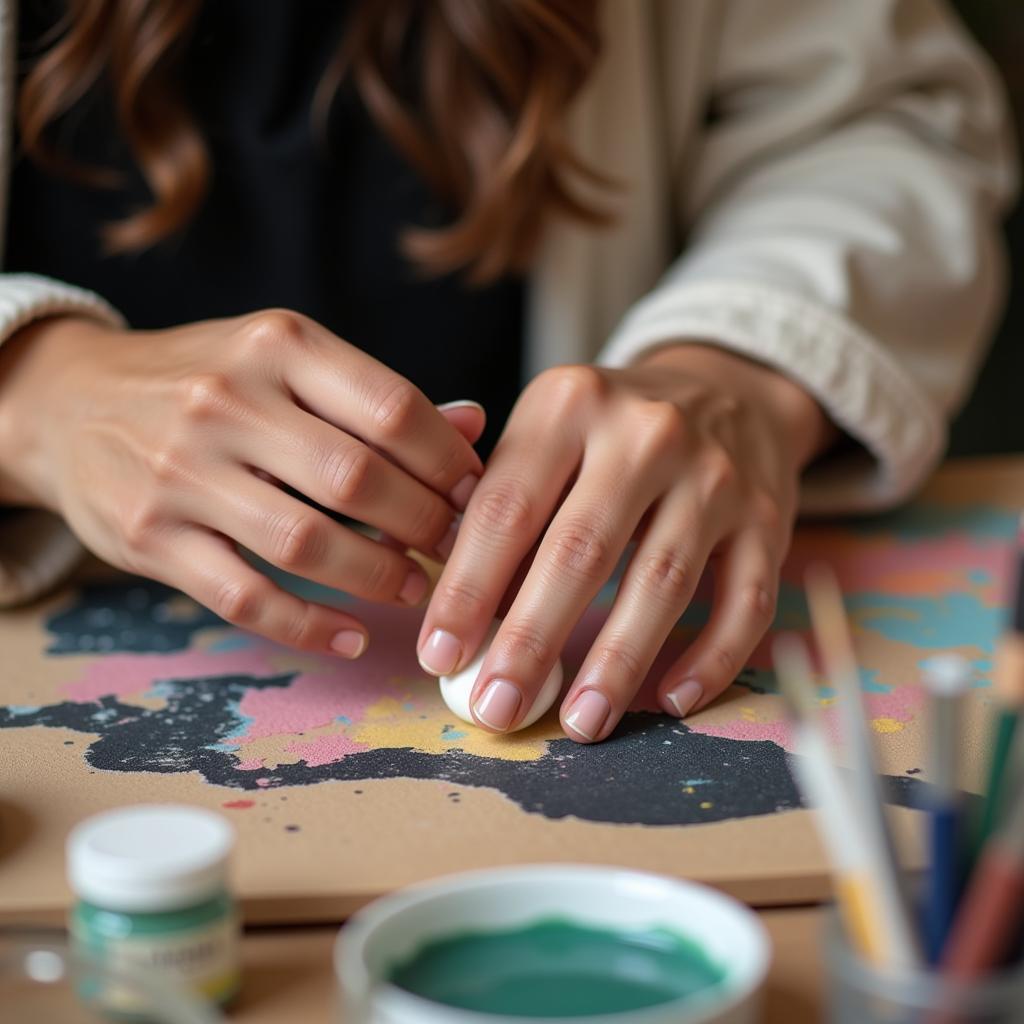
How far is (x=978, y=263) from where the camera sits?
97cm

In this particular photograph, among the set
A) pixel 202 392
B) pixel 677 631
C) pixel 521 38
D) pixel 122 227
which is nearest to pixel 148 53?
pixel 122 227

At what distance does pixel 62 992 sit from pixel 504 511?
32cm

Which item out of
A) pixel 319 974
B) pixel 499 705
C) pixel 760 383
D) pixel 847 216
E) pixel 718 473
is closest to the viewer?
pixel 319 974

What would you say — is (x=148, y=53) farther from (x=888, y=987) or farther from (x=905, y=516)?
(x=888, y=987)

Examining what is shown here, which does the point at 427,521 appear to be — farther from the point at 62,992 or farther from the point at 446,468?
the point at 62,992

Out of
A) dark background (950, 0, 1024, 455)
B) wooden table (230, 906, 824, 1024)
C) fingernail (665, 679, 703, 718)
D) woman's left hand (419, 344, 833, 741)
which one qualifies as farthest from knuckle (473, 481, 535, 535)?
dark background (950, 0, 1024, 455)

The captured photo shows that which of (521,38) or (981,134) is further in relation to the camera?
(981,134)

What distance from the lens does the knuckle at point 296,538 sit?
59 cm

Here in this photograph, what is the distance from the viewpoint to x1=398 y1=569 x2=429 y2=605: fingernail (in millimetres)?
619

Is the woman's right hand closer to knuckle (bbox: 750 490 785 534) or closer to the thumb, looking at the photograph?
the thumb

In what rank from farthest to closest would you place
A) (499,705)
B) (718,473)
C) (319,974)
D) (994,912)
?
Result: 1. (718,473)
2. (499,705)
3. (319,974)
4. (994,912)

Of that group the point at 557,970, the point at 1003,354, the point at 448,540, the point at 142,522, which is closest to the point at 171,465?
the point at 142,522

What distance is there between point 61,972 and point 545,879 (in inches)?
5.1

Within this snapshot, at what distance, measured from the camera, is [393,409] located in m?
0.58
